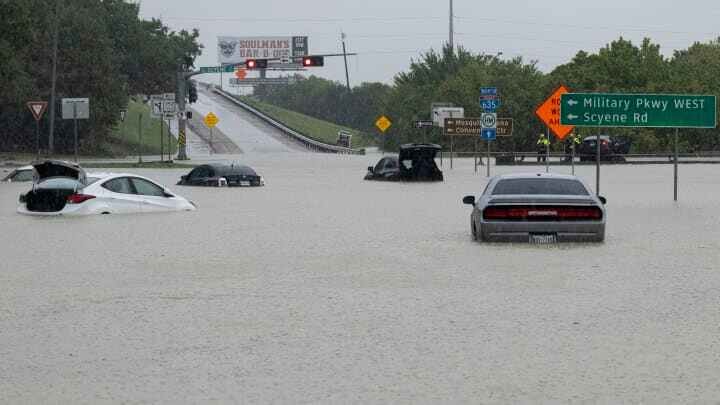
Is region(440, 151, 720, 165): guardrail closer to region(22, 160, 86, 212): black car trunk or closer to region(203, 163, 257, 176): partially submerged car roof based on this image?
region(203, 163, 257, 176): partially submerged car roof

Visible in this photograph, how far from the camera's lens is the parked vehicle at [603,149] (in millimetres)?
70375

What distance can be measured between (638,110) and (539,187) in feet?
49.8

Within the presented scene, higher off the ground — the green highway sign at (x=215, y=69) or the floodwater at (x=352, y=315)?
the green highway sign at (x=215, y=69)

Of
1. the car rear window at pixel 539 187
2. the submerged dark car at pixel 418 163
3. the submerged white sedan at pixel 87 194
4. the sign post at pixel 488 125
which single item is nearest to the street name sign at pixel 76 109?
the submerged dark car at pixel 418 163

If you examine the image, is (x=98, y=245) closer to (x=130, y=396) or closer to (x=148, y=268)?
(x=148, y=268)

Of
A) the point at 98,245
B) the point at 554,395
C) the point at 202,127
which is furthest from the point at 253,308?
the point at 202,127

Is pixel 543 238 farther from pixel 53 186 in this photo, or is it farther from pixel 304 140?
pixel 304 140

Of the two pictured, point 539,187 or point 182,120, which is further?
point 182,120

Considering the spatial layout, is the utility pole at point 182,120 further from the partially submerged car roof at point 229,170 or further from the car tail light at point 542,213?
the car tail light at point 542,213

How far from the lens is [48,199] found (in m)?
29.4

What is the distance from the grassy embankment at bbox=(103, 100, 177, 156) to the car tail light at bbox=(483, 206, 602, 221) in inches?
2698

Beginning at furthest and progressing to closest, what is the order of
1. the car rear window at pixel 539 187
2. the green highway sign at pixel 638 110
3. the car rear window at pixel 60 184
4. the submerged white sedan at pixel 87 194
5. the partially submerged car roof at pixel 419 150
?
1. the partially submerged car roof at pixel 419 150
2. the green highway sign at pixel 638 110
3. the car rear window at pixel 60 184
4. the submerged white sedan at pixel 87 194
5. the car rear window at pixel 539 187

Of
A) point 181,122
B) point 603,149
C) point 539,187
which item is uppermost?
point 181,122

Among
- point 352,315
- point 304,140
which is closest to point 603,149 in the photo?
point 304,140
